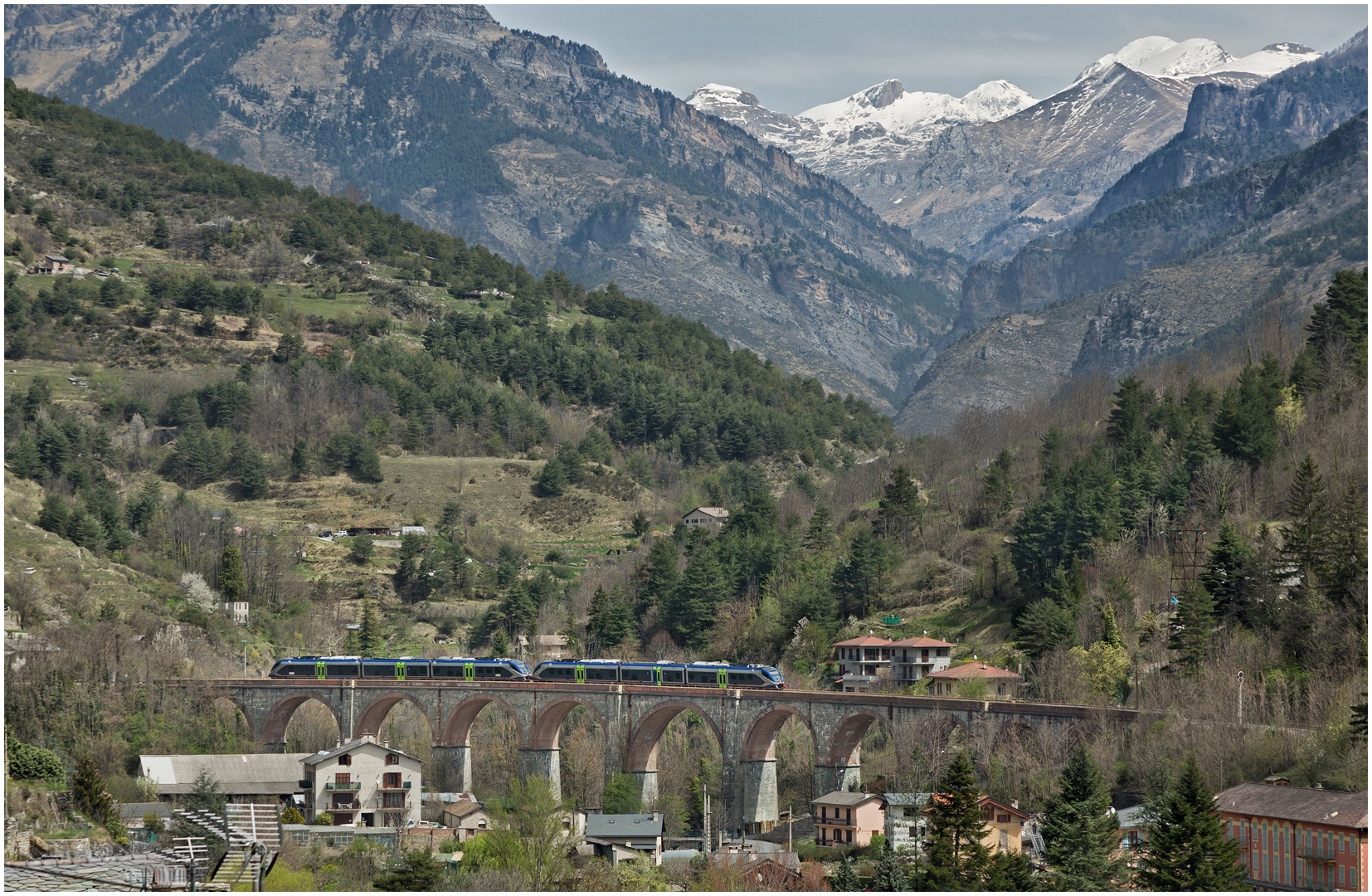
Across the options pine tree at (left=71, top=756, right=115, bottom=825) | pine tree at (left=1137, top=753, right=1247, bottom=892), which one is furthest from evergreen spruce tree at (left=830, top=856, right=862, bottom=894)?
pine tree at (left=71, top=756, right=115, bottom=825)

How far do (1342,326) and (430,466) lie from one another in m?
81.1

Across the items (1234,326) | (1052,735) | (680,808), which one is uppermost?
(1234,326)

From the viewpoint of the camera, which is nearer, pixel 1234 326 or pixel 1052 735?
pixel 1052 735

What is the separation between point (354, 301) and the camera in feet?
581

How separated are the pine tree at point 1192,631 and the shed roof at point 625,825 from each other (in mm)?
24090

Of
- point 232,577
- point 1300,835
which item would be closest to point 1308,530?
point 1300,835

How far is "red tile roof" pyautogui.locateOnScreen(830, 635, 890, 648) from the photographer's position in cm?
8875

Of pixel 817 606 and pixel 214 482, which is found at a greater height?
pixel 214 482

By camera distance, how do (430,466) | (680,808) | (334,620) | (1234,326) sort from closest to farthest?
(680,808) < (334,620) < (430,466) < (1234,326)

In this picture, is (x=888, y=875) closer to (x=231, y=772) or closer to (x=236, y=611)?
(x=231, y=772)

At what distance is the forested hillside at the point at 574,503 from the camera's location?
73062mm

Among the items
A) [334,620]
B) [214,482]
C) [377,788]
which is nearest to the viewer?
[377,788]

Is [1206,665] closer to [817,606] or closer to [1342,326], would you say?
[817,606]

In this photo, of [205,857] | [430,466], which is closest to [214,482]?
[430,466]
